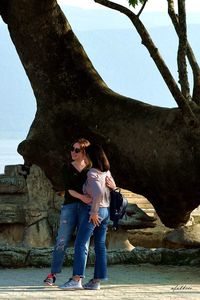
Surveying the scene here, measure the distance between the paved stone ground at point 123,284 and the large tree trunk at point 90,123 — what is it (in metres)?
0.92

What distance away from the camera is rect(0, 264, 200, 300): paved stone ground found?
11648mm

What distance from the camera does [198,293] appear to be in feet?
39.7

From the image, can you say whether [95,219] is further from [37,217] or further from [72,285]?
[37,217]

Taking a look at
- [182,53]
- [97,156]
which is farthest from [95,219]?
[182,53]

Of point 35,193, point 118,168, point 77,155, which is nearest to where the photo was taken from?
point 77,155

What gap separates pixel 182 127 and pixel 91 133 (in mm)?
1570

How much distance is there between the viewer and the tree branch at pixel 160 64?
13547 millimetres

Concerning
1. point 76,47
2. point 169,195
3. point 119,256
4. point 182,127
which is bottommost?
point 119,256

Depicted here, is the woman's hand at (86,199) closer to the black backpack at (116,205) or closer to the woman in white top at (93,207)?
the woman in white top at (93,207)

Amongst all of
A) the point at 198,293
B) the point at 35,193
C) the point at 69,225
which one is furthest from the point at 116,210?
the point at 35,193

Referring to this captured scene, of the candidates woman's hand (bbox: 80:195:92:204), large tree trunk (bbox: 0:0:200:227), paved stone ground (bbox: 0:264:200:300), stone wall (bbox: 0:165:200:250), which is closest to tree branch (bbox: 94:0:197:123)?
large tree trunk (bbox: 0:0:200:227)

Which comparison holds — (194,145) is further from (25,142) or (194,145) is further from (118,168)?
(25,142)

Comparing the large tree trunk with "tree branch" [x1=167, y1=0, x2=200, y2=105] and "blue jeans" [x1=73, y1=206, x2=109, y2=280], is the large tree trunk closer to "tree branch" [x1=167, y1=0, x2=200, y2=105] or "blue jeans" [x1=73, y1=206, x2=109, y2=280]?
"tree branch" [x1=167, y1=0, x2=200, y2=105]

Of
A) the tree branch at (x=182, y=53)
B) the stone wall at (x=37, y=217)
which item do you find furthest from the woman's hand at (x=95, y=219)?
the stone wall at (x=37, y=217)
